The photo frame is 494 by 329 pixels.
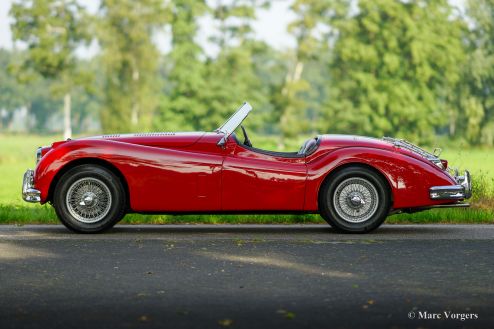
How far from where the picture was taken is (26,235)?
932 cm

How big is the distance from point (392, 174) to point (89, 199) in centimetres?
337

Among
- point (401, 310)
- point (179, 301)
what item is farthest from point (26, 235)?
point (401, 310)

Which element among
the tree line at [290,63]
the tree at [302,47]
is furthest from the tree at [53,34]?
the tree at [302,47]

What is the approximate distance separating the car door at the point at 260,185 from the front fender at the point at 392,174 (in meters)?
0.13

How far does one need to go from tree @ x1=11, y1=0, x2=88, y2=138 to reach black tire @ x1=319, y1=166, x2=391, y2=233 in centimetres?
6034

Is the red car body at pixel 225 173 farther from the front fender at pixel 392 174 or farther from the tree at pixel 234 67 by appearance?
the tree at pixel 234 67

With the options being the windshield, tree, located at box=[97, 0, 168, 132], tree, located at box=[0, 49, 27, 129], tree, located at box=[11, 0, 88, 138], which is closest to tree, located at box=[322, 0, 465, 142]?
tree, located at box=[97, 0, 168, 132]

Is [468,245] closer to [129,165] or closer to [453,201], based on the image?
[453,201]

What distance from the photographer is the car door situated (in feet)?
30.6

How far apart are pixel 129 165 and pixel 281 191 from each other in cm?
170

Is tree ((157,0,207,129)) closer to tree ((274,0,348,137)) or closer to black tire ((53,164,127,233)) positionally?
tree ((274,0,348,137))

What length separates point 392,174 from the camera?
9.41 m

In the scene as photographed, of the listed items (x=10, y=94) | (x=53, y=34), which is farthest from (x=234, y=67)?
(x=10, y=94)

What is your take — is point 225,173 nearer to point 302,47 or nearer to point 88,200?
point 88,200
